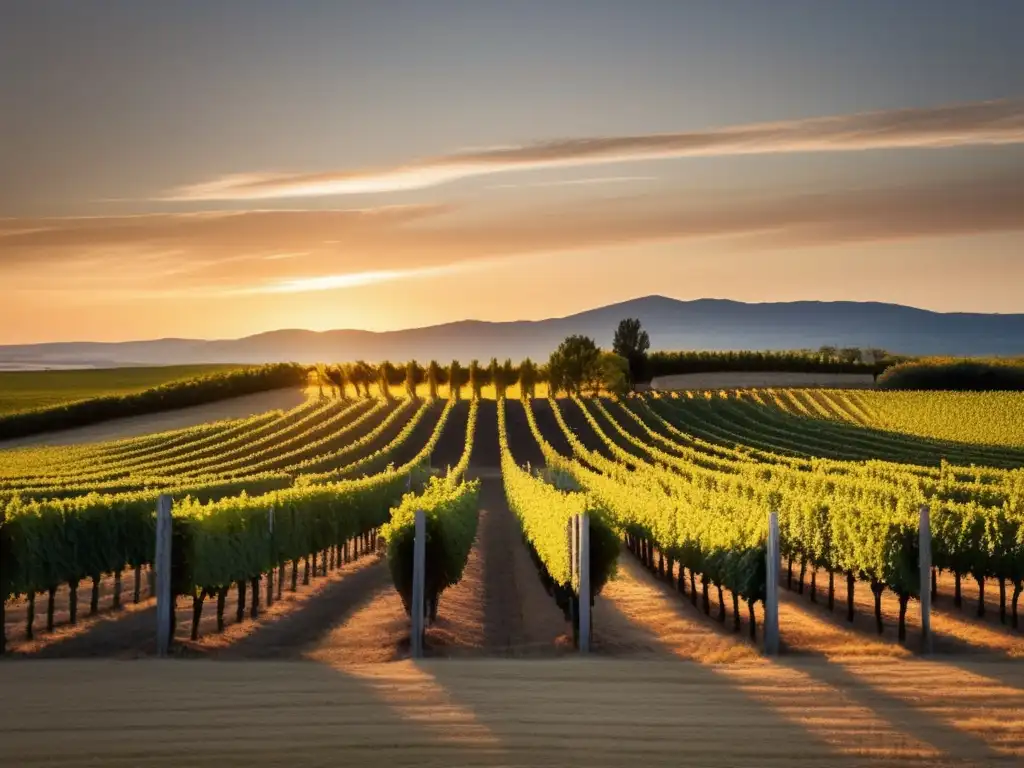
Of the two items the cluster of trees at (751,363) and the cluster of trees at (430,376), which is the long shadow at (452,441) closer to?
the cluster of trees at (430,376)

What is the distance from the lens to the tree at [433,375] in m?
124

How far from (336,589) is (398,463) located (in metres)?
46.6

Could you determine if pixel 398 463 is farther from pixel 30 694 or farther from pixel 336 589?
pixel 30 694

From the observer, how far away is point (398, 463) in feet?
236

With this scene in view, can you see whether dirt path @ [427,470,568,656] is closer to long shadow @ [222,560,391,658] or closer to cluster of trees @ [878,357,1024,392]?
long shadow @ [222,560,391,658]

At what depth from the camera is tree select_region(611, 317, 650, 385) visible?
14125 cm

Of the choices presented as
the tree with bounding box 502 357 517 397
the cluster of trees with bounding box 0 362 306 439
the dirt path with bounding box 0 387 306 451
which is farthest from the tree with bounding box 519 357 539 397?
the cluster of trees with bounding box 0 362 306 439

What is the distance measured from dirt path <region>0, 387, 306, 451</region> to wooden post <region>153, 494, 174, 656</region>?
80.9m

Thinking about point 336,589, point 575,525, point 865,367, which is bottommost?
point 336,589

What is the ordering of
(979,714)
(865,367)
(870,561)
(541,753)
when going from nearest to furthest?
(541,753), (979,714), (870,561), (865,367)

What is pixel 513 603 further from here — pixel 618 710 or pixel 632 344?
pixel 632 344

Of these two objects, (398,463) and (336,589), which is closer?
(336,589)

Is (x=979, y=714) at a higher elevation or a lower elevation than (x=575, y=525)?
lower

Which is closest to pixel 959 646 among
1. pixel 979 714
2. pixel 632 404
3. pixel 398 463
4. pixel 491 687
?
pixel 979 714
